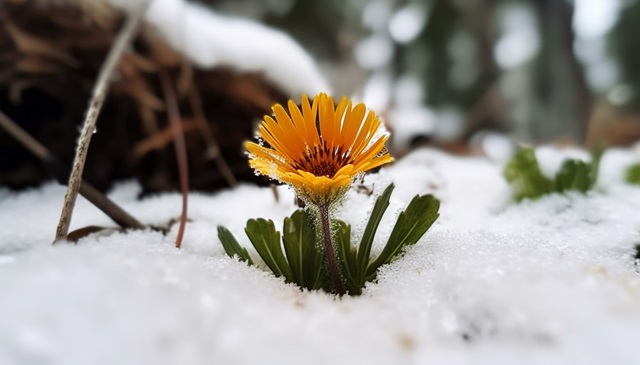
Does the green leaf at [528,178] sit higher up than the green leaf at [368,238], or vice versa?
the green leaf at [528,178]

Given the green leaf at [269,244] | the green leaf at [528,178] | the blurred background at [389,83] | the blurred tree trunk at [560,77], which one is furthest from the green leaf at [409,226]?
the blurred tree trunk at [560,77]

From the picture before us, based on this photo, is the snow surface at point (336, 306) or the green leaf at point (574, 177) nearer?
the snow surface at point (336, 306)

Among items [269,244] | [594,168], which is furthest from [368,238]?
[594,168]

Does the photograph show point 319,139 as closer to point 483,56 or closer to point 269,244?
point 269,244

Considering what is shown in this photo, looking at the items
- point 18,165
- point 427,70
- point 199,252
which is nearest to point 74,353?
point 199,252

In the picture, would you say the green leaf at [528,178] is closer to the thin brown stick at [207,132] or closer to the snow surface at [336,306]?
the snow surface at [336,306]

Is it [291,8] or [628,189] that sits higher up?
[291,8]

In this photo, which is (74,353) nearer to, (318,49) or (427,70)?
(318,49)
